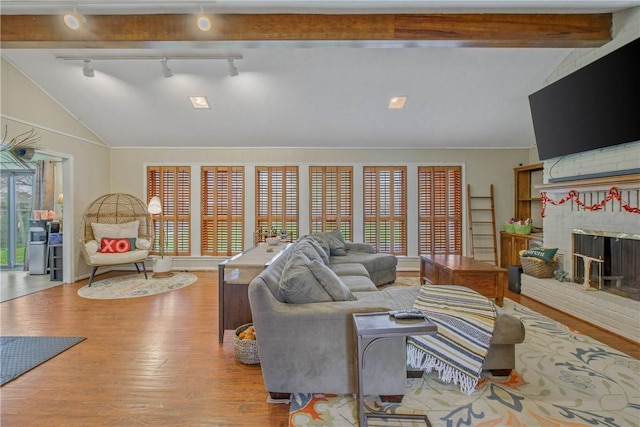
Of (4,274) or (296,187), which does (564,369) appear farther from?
(4,274)

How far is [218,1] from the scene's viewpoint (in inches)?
111

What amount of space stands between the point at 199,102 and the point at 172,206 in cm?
234

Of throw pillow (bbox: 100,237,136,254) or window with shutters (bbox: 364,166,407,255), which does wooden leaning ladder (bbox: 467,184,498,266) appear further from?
throw pillow (bbox: 100,237,136,254)

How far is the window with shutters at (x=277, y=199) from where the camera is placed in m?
6.27

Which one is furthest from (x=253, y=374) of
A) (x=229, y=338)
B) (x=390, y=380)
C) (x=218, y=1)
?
(x=218, y=1)

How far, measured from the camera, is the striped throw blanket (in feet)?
7.04

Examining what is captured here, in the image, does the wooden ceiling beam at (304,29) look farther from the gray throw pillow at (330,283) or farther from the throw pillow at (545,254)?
the throw pillow at (545,254)

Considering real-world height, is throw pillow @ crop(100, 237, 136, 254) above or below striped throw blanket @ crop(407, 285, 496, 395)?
above

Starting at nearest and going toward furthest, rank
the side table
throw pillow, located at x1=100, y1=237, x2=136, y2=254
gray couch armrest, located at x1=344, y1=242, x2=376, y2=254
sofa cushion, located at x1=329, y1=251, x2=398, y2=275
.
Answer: the side table < sofa cushion, located at x1=329, y1=251, x2=398, y2=275 < throw pillow, located at x1=100, y1=237, x2=136, y2=254 < gray couch armrest, located at x1=344, y1=242, x2=376, y2=254

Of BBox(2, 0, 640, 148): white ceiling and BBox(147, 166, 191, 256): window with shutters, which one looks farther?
BBox(147, 166, 191, 256): window with shutters

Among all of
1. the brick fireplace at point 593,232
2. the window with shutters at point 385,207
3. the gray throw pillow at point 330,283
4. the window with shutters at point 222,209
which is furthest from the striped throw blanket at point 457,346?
the window with shutters at point 222,209

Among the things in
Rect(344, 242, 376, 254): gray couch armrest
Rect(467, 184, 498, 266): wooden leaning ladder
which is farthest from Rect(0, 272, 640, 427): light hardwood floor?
Rect(344, 242, 376, 254): gray couch armrest

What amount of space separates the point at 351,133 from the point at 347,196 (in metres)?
1.24

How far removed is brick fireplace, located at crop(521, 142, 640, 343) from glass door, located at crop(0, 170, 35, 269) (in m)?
9.51
